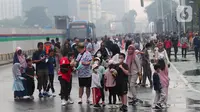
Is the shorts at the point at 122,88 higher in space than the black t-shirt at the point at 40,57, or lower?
lower

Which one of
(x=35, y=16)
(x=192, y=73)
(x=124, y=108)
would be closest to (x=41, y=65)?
(x=124, y=108)

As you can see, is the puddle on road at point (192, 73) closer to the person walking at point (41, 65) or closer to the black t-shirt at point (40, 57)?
the person walking at point (41, 65)

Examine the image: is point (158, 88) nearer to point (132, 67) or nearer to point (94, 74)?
point (132, 67)

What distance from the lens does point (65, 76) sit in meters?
14.2

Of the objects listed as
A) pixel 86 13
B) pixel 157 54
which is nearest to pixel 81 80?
pixel 157 54

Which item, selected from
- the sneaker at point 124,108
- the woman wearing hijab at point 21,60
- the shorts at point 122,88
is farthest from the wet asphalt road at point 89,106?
the woman wearing hijab at point 21,60

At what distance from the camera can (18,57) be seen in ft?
52.0

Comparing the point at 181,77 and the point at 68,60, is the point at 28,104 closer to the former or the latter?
the point at 68,60

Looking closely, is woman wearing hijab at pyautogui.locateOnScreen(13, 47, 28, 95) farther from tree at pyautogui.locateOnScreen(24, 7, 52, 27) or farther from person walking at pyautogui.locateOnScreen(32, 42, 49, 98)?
tree at pyautogui.locateOnScreen(24, 7, 52, 27)

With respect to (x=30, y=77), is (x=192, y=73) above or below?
below

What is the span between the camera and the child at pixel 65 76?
46.6 feet

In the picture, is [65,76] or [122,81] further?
[65,76]

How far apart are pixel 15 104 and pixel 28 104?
1.29 feet

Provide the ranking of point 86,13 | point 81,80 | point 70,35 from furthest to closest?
point 86,13 → point 70,35 → point 81,80
